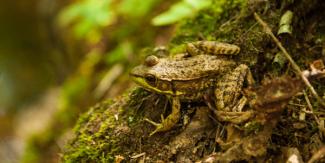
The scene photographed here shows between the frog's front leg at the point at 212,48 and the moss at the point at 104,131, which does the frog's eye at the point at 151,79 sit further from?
the frog's front leg at the point at 212,48

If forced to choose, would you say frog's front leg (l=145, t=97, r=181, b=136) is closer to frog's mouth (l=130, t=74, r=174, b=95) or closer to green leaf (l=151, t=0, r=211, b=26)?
frog's mouth (l=130, t=74, r=174, b=95)

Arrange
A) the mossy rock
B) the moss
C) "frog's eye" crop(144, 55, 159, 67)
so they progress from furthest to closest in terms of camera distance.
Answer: "frog's eye" crop(144, 55, 159, 67)
the moss
the mossy rock

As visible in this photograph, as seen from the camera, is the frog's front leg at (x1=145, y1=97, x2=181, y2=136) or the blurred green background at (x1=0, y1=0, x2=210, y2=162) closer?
the frog's front leg at (x1=145, y1=97, x2=181, y2=136)

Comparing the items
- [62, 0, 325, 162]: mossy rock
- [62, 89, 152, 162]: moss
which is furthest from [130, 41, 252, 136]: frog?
[62, 89, 152, 162]: moss

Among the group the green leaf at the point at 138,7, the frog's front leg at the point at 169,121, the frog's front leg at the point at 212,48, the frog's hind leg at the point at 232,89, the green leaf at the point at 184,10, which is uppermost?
the green leaf at the point at 138,7

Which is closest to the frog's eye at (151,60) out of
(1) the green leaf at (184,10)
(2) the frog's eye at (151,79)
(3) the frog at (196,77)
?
(3) the frog at (196,77)

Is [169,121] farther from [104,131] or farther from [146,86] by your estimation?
[104,131]

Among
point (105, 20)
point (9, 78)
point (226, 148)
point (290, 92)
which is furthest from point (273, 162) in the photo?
point (9, 78)

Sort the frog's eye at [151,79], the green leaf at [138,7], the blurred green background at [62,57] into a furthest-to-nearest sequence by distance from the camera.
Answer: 1. the green leaf at [138,7]
2. the blurred green background at [62,57]
3. the frog's eye at [151,79]

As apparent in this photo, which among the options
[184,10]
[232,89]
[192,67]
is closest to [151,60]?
[192,67]
